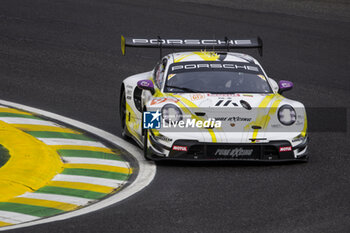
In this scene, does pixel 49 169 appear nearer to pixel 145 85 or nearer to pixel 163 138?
pixel 163 138

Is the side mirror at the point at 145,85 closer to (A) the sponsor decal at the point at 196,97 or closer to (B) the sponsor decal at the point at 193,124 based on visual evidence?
(A) the sponsor decal at the point at 196,97

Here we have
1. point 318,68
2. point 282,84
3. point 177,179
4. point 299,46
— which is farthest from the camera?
point 299,46

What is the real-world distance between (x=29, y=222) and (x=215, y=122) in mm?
3171

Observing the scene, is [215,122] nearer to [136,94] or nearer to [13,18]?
[136,94]

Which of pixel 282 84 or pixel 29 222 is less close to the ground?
pixel 282 84

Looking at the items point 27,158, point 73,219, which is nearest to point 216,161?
point 27,158

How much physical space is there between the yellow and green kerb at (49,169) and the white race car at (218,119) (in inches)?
25.3

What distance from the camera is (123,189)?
32.7 ft

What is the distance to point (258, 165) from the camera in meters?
11.1

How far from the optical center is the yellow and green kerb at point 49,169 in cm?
926

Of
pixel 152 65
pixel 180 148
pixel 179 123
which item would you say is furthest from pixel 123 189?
pixel 152 65

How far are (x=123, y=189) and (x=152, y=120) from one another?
1.37m

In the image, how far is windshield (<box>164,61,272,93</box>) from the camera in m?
11.8

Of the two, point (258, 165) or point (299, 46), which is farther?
point (299, 46)
